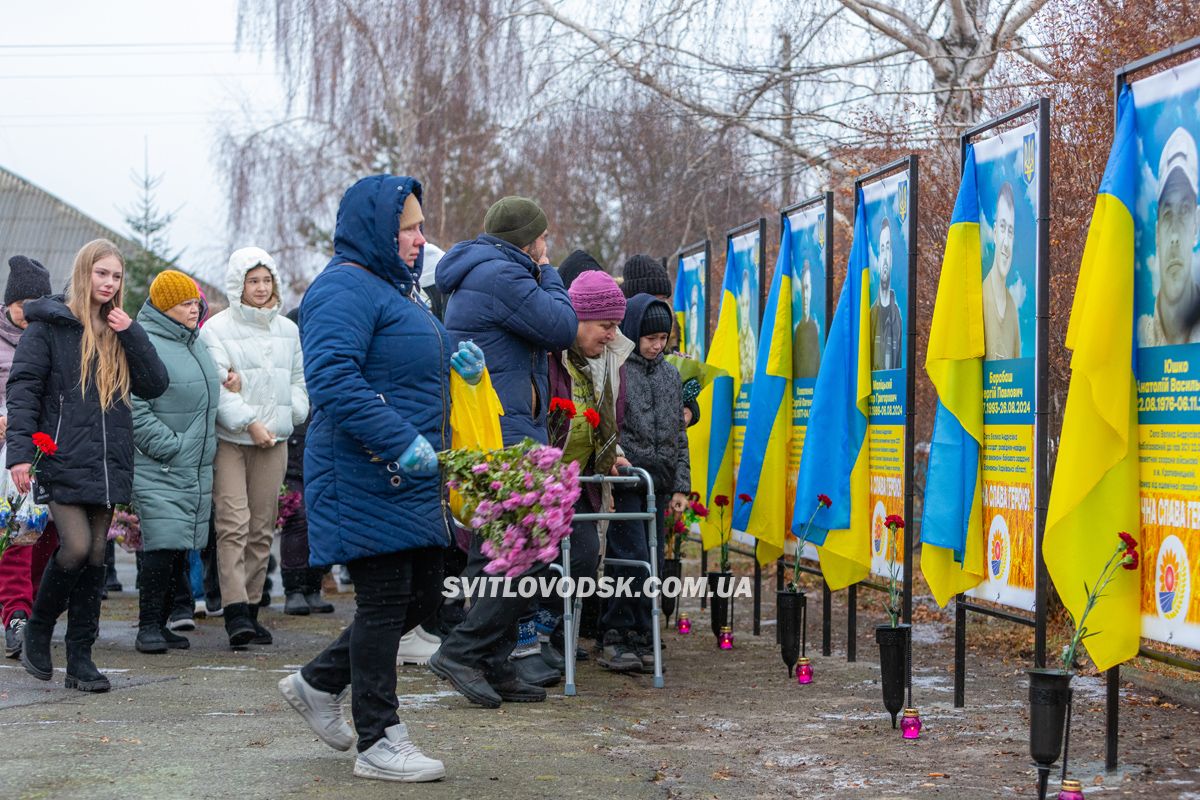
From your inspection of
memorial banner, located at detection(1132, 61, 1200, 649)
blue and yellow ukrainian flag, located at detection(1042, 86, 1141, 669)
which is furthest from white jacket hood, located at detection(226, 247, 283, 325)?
memorial banner, located at detection(1132, 61, 1200, 649)

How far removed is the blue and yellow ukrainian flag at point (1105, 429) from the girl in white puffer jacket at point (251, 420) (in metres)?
4.95

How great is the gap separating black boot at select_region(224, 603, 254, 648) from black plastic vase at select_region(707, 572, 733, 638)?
8.67 ft

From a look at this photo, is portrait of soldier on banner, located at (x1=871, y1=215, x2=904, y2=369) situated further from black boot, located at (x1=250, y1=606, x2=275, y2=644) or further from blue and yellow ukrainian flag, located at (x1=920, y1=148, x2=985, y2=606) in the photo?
black boot, located at (x1=250, y1=606, x2=275, y2=644)

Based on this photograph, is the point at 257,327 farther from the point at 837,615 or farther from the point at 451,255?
the point at 837,615

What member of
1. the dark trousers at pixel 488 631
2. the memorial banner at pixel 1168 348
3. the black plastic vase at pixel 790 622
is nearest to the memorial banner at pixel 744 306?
the black plastic vase at pixel 790 622

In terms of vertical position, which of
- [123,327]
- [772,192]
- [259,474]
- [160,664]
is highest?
[772,192]

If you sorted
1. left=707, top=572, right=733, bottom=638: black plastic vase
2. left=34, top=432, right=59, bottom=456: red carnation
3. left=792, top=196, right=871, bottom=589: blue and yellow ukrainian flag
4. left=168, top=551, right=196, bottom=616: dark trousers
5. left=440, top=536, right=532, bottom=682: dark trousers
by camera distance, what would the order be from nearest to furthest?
left=440, top=536, right=532, bottom=682: dark trousers → left=34, top=432, right=59, bottom=456: red carnation → left=792, top=196, right=871, bottom=589: blue and yellow ukrainian flag → left=707, top=572, right=733, bottom=638: black plastic vase → left=168, top=551, right=196, bottom=616: dark trousers

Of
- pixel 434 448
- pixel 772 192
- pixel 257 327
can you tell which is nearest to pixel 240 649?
pixel 257 327

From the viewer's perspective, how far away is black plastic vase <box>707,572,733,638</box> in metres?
8.81

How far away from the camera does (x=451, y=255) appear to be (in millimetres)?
7059

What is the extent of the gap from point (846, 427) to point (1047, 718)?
3285 mm

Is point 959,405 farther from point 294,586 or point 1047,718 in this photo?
point 294,586

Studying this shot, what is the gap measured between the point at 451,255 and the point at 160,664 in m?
2.73

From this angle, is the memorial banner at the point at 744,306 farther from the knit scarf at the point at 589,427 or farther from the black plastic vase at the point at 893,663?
the black plastic vase at the point at 893,663
